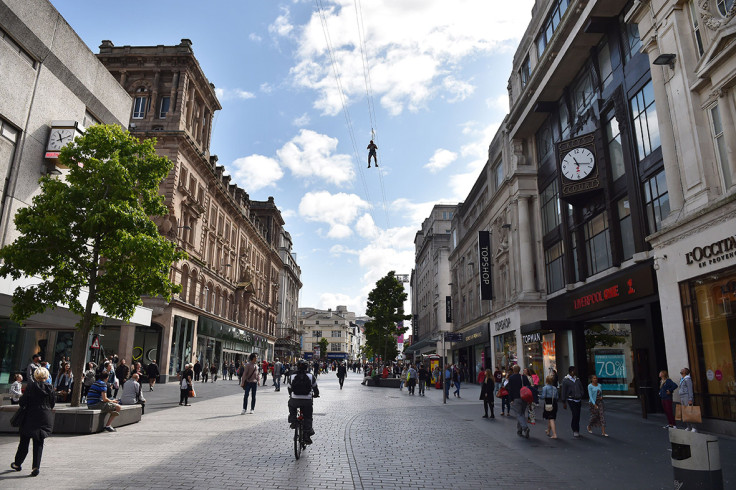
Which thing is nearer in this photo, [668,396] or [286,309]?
[668,396]

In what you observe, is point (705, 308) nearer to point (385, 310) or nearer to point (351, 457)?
point (351, 457)

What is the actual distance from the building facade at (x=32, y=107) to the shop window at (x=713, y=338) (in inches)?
744

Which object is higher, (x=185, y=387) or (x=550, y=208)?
(x=550, y=208)

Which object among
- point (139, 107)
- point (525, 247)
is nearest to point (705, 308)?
Result: point (525, 247)

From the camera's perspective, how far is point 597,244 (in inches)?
854

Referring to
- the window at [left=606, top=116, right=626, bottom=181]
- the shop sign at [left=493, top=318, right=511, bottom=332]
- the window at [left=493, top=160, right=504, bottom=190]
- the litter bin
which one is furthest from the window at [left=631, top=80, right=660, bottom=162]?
the window at [left=493, top=160, right=504, bottom=190]

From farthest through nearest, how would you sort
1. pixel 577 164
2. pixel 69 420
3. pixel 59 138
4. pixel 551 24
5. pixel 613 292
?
pixel 551 24, pixel 577 164, pixel 613 292, pixel 59 138, pixel 69 420

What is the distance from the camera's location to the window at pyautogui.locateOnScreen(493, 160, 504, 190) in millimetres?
35938

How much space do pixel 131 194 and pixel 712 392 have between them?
1685 cm

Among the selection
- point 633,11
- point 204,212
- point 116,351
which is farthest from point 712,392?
point 204,212

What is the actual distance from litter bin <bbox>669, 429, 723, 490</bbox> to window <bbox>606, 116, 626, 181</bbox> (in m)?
16.0

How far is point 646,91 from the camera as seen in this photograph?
690 inches

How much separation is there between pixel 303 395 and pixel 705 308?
11.3 m

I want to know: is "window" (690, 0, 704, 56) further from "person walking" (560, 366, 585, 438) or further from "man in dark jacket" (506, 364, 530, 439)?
"man in dark jacket" (506, 364, 530, 439)
